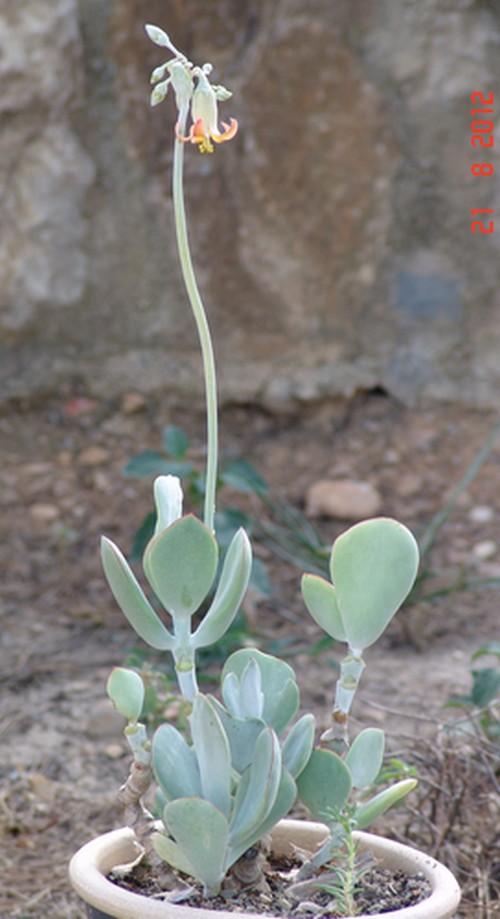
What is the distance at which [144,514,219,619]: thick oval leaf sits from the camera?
29.7 inches

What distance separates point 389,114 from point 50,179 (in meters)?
0.64

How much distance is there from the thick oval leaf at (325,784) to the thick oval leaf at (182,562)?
15 cm

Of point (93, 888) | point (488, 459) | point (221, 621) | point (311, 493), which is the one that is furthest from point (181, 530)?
point (488, 459)

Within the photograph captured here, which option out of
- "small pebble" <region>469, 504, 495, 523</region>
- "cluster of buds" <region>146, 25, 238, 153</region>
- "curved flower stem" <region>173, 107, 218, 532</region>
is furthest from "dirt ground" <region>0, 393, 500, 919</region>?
"cluster of buds" <region>146, 25, 238, 153</region>

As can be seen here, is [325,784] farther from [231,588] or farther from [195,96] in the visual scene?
[195,96]

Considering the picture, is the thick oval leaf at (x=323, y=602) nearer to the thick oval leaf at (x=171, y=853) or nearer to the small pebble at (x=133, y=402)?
the thick oval leaf at (x=171, y=853)

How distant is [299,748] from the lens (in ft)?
2.68

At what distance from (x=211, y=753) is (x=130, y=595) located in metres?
0.12

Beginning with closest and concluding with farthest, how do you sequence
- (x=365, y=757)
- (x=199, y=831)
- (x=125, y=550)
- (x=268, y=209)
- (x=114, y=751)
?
1. (x=199, y=831)
2. (x=365, y=757)
3. (x=114, y=751)
4. (x=125, y=550)
5. (x=268, y=209)

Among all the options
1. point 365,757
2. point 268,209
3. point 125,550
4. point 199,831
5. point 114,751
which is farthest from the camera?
point 268,209

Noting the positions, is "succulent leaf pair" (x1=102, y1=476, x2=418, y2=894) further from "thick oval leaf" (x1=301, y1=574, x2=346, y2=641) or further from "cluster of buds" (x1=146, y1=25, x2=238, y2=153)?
"cluster of buds" (x1=146, y1=25, x2=238, y2=153)

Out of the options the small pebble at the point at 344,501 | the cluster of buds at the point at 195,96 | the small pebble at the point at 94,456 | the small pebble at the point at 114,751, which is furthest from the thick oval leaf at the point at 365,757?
the small pebble at the point at 94,456

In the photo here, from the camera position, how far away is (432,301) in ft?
7.07

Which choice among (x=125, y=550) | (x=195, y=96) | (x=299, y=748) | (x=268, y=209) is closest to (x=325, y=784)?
(x=299, y=748)
